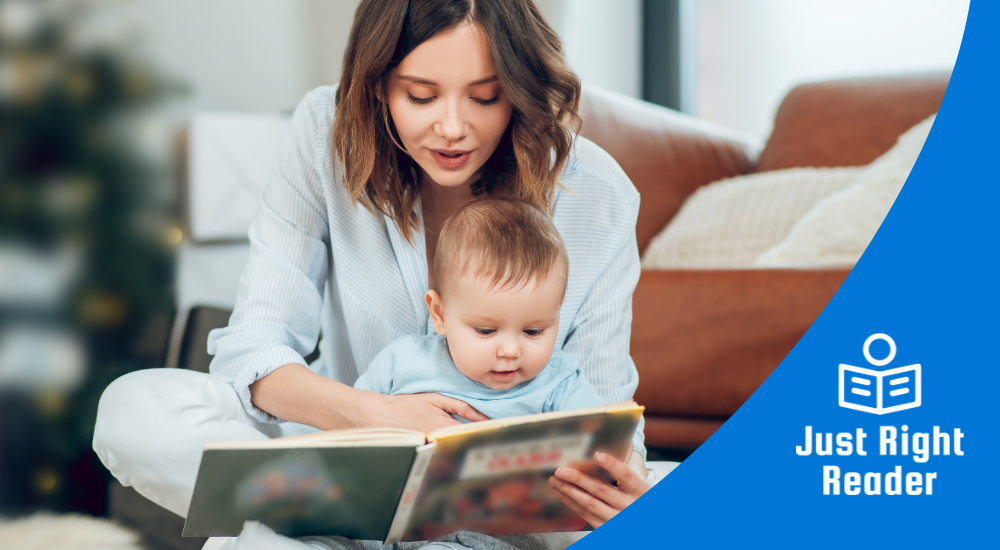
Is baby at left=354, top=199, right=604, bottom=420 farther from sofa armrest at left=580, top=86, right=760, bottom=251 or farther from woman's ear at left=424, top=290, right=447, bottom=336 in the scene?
sofa armrest at left=580, top=86, right=760, bottom=251

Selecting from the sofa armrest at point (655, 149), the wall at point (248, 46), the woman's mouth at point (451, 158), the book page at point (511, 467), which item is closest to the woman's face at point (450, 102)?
the woman's mouth at point (451, 158)

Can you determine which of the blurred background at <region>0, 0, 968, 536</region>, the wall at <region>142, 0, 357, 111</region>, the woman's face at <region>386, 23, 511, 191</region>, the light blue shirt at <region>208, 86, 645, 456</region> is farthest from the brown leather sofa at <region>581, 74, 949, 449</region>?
the wall at <region>142, 0, 357, 111</region>

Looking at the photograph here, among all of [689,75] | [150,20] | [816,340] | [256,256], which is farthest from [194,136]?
[689,75]

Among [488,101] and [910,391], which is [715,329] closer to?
[488,101]

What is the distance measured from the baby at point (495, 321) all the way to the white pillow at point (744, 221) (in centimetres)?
96

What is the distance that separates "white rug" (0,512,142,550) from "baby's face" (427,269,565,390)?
658mm

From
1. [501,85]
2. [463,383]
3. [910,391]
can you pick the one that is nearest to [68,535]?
[463,383]

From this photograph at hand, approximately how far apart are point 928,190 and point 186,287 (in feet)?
5.57

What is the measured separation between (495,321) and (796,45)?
85.0 inches

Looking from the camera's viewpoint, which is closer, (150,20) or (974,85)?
(974,85)

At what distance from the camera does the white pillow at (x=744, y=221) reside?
1799 mm

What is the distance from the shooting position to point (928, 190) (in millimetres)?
505

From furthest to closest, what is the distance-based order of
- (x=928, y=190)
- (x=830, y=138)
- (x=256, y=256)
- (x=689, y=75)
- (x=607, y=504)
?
(x=689, y=75) → (x=830, y=138) → (x=256, y=256) → (x=607, y=504) → (x=928, y=190)

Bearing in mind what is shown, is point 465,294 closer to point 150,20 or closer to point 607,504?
point 607,504
